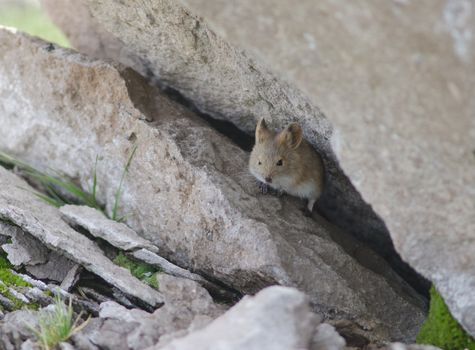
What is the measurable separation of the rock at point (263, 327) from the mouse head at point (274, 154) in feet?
11.0

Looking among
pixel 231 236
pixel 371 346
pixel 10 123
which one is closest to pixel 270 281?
pixel 231 236

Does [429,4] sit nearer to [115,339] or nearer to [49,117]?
[115,339]

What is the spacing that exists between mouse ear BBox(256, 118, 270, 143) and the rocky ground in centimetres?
26

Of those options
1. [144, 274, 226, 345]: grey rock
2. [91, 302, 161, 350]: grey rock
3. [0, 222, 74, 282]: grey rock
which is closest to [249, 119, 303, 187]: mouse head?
[144, 274, 226, 345]: grey rock

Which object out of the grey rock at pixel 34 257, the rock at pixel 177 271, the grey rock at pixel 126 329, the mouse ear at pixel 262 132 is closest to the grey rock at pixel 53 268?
the grey rock at pixel 34 257

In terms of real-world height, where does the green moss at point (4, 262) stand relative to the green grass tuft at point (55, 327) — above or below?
below

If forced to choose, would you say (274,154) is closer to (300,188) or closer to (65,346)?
(300,188)

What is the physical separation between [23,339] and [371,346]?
3.40 m

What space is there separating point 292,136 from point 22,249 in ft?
11.3

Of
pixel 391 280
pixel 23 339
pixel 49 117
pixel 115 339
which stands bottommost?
pixel 23 339

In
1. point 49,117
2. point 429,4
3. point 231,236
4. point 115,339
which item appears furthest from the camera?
point 49,117

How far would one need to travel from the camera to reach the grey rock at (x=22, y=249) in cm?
814

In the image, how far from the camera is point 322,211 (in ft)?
34.4

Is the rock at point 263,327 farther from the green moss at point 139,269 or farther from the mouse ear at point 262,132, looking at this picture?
the mouse ear at point 262,132
